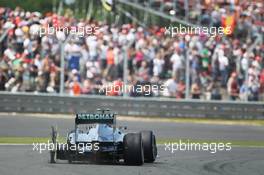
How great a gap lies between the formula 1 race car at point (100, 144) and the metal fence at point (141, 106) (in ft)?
36.4

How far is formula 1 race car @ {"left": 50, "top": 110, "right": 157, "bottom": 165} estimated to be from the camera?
13.3 m

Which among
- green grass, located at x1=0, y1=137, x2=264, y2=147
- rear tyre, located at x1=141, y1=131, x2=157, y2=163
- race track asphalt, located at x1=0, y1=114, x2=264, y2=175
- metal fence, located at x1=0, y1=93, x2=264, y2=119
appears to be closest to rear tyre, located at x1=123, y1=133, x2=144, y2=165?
race track asphalt, located at x1=0, y1=114, x2=264, y2=175

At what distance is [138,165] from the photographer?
13.4 m

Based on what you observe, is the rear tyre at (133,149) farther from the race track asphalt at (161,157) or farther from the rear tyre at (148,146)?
the rear tyre at (148,146)

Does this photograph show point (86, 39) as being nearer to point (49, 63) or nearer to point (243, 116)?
point (49, 63)

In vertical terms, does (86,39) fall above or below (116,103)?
above

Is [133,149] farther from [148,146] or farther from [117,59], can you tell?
[117,59]

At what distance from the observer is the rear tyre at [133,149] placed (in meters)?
13.3

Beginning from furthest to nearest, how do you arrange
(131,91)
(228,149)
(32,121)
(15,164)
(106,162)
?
(131,91), (32,121), (228,149), (106,162), (15,164)

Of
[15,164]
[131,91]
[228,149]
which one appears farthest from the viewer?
[131,91]

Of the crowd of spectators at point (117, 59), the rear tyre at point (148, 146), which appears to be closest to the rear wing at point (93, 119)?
the rear tyre at point (148, 146)

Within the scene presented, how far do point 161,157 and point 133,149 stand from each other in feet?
7.34

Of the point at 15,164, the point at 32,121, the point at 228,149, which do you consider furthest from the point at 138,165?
the point at 32,121

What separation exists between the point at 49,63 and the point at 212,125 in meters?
5.28
